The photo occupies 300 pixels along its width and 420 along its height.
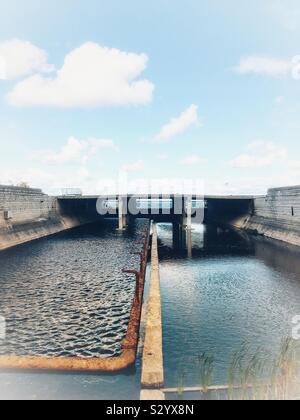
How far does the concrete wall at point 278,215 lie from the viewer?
5272cm

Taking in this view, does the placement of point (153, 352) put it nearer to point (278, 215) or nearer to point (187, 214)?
point (278, 215)

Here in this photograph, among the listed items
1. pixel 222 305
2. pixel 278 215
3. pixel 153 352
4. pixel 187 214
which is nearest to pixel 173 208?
pixel 187 214

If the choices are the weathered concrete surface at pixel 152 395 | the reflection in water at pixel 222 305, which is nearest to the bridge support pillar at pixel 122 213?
the reflection in water at pixel 222 305

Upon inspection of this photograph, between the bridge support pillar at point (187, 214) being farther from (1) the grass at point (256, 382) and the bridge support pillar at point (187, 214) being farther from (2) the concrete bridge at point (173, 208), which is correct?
(1) the grass at point (256, 382)

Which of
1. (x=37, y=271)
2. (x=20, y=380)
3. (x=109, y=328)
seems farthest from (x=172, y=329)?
(x=37, y=271)

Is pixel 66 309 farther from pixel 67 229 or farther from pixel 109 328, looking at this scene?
pixel 67 229

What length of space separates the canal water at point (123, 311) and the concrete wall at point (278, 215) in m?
13.5

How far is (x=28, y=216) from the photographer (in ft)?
204

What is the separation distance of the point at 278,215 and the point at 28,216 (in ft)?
159

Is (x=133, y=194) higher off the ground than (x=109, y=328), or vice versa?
(x=133, y=194)

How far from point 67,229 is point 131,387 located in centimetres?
6933

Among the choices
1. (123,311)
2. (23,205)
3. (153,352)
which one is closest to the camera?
(153,352)

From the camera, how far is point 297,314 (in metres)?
20.8
